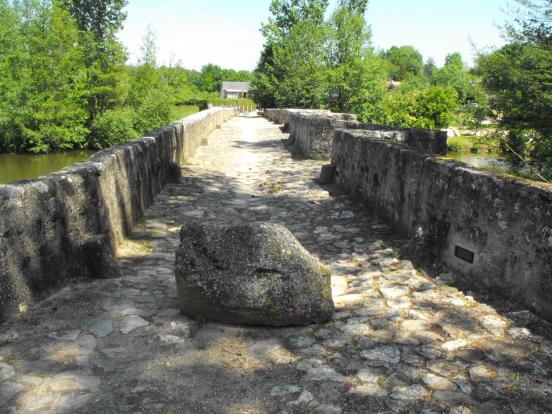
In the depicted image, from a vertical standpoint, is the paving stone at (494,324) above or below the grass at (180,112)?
below

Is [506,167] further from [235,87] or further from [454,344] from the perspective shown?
[235,87]

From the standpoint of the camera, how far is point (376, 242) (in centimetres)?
542

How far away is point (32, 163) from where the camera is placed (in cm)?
2797

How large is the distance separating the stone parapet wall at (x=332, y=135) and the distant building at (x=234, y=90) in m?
88.8

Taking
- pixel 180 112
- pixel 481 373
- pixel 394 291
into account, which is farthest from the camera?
pixel 180 112

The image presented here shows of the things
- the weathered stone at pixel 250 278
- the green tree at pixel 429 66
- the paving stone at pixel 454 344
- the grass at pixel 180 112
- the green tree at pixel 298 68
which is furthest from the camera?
the green tree at pixel 429 66

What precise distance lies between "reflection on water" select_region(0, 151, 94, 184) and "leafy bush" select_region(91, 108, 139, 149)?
5.05 feet

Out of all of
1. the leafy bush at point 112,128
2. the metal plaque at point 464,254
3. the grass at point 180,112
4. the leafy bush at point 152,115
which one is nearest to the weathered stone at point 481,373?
the metal plaque at point 464,254

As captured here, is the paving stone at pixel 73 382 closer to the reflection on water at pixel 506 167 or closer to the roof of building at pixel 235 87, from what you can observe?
the reflection on water at pixel 506 167

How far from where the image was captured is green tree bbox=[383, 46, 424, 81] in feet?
396

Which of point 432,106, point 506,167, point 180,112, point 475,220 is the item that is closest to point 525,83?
point 506,167

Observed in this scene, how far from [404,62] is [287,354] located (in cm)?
13880

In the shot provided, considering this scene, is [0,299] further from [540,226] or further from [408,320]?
[540,226]

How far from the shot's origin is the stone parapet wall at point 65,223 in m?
3.27
